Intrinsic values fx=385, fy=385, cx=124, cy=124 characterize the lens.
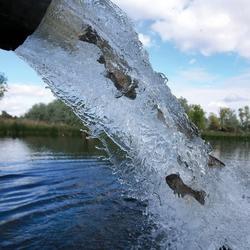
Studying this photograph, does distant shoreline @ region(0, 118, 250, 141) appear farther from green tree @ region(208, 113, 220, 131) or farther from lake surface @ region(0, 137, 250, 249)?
green tree @ region(208, 113, 220, 131)

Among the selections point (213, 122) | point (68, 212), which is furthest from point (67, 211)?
point (213, 122)

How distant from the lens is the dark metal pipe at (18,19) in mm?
3186

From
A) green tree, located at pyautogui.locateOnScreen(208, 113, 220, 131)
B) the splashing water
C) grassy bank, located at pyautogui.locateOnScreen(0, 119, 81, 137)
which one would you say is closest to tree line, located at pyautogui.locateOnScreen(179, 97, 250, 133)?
green tree, located at pyautogui.locateOnScreen(208, 113, 220, 131)

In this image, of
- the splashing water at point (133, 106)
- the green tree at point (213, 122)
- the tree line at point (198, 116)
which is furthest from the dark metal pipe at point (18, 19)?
the green tree at point (213, 122)

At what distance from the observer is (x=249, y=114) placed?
522 ft

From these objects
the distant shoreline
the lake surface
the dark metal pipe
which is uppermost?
the dark metal pipe

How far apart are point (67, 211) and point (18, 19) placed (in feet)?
20.6

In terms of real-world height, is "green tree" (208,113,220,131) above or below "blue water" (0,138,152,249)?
above

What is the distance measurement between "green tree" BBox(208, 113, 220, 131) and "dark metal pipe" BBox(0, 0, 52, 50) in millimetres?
135569

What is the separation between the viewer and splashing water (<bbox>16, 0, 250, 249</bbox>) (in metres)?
4.48

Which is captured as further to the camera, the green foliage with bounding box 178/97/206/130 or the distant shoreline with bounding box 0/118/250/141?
the green foliage with bounding box 178/97/206/130

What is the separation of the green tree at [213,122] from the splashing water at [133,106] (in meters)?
133

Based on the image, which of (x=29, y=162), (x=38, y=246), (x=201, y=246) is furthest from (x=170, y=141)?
(x=29, y=162)

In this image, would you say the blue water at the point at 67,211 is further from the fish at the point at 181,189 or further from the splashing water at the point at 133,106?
the fish at the point at 181,189
